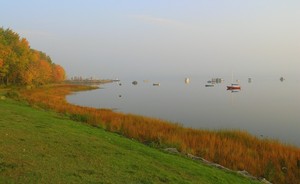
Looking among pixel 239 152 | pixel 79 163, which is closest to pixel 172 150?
pixel 239 152

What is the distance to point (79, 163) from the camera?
9320 mm

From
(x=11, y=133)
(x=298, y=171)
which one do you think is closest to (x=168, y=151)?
(x=298, y=171)

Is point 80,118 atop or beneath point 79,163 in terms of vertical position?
beneath

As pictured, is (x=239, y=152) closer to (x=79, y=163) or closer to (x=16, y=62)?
(x=79, y=163)

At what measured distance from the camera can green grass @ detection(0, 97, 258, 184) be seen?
7973 millimetres

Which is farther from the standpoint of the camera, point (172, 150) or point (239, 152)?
point (239, 152)

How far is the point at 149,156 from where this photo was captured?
12273 mm

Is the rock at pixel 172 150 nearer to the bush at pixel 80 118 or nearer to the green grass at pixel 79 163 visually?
the green grass at pixel 79 163

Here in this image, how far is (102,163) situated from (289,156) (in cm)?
1128

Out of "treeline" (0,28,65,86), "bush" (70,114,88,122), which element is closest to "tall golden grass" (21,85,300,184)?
"bush" (70,114,88,122)

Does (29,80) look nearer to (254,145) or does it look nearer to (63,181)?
(254,145)

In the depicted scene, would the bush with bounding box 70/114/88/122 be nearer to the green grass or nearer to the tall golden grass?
the tall golden grass

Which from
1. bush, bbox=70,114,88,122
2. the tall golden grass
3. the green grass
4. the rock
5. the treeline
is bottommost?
the tall golden grass

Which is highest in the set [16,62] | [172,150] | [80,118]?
[16,62]
